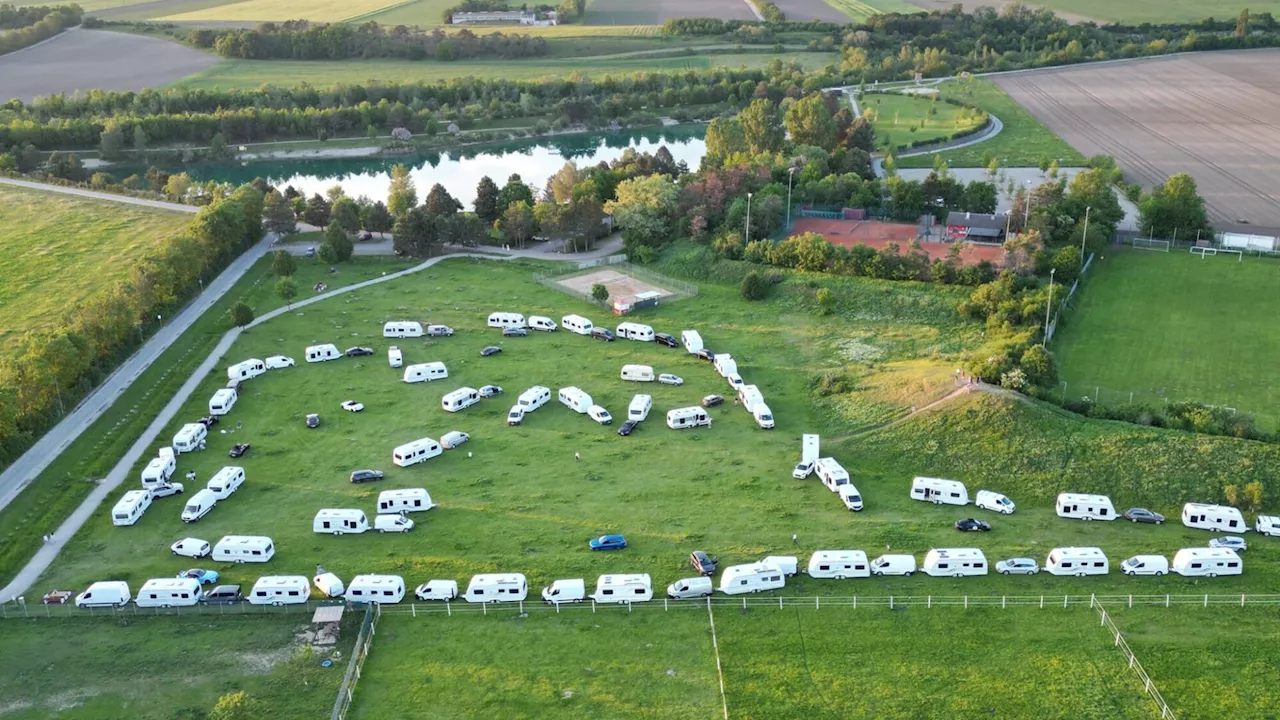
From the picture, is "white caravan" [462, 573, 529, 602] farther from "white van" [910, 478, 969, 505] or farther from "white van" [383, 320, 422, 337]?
"white van" [383, 320, 422, 337]

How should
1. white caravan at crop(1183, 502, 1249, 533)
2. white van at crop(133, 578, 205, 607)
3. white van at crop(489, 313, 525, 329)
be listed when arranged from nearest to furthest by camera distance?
white van at crop(133, 578, 205, 607)
white caravan at crop(1183, 502, 1249, 533)
white van at crop(489, 313, 525, 329)

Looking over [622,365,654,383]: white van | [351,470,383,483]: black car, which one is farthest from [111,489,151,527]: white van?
[622,365,654,383]: white van

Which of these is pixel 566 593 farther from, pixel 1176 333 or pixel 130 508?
pixel 1176 333

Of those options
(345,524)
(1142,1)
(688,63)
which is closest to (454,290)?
(345,524)

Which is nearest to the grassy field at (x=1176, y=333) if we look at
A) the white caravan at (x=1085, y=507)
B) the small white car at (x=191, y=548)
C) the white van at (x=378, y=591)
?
the white caravan at (x=1085, y=507)

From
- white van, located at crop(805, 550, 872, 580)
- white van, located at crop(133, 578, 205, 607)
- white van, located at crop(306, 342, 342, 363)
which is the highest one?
white van, located at crop(306, 342, 342, 363)

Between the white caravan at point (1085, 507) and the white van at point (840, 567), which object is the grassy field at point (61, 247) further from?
the white caravan at point (1085, 507)

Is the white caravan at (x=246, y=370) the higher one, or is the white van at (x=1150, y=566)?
the white caravan at (x=246, y=370)
